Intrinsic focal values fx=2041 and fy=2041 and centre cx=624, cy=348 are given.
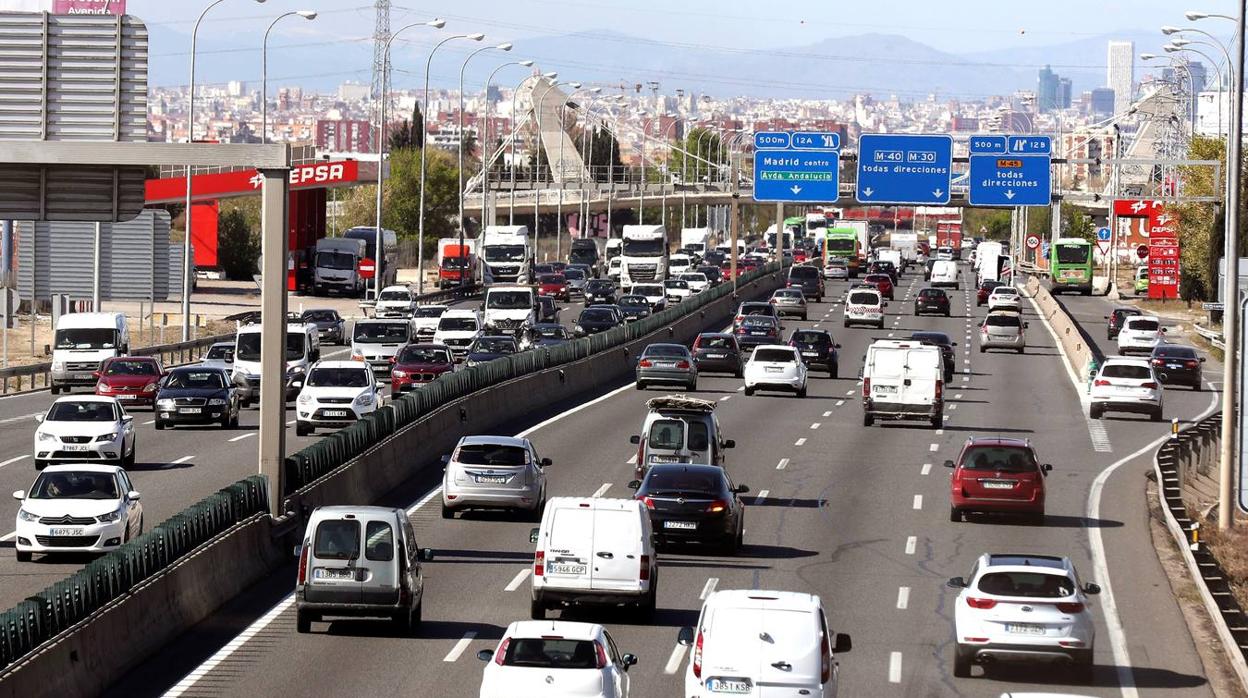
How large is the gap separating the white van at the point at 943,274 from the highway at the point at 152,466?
69720mm

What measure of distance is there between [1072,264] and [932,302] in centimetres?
2680

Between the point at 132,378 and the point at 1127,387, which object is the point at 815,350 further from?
the point at 132,378

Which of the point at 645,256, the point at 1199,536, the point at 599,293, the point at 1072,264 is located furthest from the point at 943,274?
the point at 1199,536

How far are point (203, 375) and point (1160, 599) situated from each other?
2660 cm

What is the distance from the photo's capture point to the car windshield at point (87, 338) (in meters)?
58.1

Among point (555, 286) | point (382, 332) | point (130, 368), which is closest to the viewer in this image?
point (130, 368)

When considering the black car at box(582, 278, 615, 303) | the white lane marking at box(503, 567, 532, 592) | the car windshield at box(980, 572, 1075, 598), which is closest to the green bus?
the black car at box(582, 278, 615, 303)

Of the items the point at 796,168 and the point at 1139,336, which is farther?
the point at 796,168

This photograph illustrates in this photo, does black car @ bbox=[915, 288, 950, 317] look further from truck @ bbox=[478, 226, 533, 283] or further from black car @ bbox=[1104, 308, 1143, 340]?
truck @ bbox=[478, 226, 533, 283]

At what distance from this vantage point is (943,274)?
119750 mm

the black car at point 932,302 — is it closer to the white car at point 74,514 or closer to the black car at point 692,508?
the black car at point 692,508

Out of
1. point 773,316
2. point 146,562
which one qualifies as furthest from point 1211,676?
point 773,316

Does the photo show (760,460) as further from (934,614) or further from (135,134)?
(135,134)

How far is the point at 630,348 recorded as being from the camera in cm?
6831
